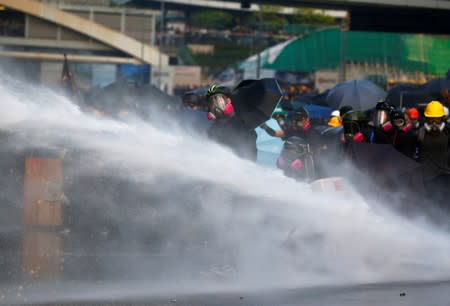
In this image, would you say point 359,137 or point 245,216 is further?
point 359,137

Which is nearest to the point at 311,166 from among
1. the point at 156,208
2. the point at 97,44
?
the point at 156,208

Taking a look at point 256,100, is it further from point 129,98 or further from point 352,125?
point 129,98

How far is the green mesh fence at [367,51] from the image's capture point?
41.2 m

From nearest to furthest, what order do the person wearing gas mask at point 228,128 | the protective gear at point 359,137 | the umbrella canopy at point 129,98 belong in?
the person wearing gas mask at point 228,128 < the protective gear at point 359,137 < the umbrella canopy at point 129,98

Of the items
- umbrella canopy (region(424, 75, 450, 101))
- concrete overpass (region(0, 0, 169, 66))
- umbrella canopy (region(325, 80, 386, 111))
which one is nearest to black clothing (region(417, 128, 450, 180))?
umbrella canopy (region(325, 80, 386, 111))

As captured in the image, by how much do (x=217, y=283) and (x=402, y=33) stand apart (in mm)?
35840

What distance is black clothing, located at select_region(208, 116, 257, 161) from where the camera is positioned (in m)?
10.5

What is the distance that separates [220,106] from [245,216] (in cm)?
122

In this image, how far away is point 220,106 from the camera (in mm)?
10453

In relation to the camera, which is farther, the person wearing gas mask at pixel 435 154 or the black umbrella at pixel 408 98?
the black umbrella at pixel 408 98

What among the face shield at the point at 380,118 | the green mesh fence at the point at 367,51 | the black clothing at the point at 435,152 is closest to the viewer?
the black clothing at the point at 435,152

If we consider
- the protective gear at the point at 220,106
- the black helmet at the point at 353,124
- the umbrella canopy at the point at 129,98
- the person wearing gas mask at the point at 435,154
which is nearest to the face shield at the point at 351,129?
the black helmet at the point at 353,124

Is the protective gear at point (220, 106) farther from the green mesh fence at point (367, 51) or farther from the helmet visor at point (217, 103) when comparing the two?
the green mesh fence at point (367, 51)

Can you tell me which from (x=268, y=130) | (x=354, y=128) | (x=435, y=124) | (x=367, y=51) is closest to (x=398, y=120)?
(x=354, y=128)
